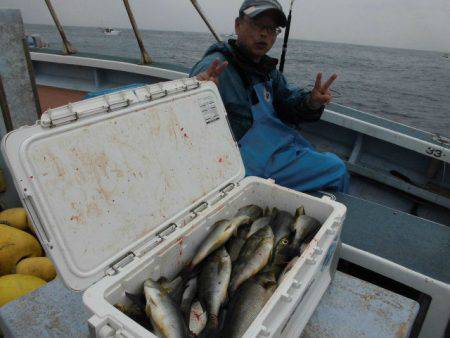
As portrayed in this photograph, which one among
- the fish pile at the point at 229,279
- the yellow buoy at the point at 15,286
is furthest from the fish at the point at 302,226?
the yellow buoy at the point at 15,286

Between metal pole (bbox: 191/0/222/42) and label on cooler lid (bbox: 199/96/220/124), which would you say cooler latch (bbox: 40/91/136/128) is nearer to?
label on cooler lid (bbox: 199/96/220/124)

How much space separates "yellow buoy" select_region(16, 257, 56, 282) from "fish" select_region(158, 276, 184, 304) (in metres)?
0.93

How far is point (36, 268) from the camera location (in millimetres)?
2064

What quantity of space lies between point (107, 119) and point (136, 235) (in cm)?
54

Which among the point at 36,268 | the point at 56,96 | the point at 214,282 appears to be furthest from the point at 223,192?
the point at 56,96

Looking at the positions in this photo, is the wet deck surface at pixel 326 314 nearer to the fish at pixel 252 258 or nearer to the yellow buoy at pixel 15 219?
the fish at pixel 252 258

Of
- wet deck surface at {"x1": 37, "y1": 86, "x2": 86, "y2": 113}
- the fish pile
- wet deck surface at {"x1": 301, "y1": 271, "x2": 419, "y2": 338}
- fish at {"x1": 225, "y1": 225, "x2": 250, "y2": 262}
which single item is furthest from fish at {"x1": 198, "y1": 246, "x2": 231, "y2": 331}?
wet deck surface at {"x1": 37, "y1": 86, "x2": 86, "y2": 113}

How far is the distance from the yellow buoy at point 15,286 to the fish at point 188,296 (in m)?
0.91

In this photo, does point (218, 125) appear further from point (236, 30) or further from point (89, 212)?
point (236, 30)

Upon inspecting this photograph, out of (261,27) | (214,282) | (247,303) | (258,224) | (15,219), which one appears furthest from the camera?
(261,27)

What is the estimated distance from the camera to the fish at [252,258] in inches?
63.5

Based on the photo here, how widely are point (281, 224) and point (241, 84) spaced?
1299 millimetres

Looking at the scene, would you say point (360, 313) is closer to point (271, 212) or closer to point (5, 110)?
point (271, 212)

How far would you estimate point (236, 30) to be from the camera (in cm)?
286
